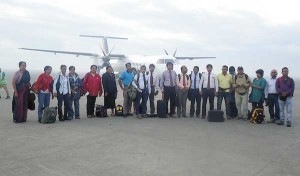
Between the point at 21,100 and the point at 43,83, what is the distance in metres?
0.84

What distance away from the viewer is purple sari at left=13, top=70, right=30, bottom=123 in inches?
350

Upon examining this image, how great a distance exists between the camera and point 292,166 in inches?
202

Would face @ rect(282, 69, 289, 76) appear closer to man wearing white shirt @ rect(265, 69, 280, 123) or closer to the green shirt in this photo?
man wearing white shirt @ rect(265, 69, 280, 123)

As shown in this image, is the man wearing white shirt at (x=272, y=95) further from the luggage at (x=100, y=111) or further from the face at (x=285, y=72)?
the luggage at (x=100, y=111)

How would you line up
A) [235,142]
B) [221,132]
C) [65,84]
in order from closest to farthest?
[235,142], [221,132], [65,84]

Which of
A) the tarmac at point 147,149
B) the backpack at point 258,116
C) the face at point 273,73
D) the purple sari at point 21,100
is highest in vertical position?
the face at point 273,73

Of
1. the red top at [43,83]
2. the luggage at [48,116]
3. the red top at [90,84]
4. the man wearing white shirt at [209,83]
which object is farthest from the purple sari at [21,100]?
the man wearing white shirt at [209,83]

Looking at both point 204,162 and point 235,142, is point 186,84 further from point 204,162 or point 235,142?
point 204,162

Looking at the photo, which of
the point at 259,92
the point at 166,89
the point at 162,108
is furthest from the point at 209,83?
the point at 162,108

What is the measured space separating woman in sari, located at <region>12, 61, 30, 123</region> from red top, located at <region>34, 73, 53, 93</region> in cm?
34

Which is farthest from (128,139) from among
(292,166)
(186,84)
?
(186,84)

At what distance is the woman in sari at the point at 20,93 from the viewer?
29.2 ft

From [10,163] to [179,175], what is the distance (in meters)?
2.93

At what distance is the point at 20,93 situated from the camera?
900 centimetres
